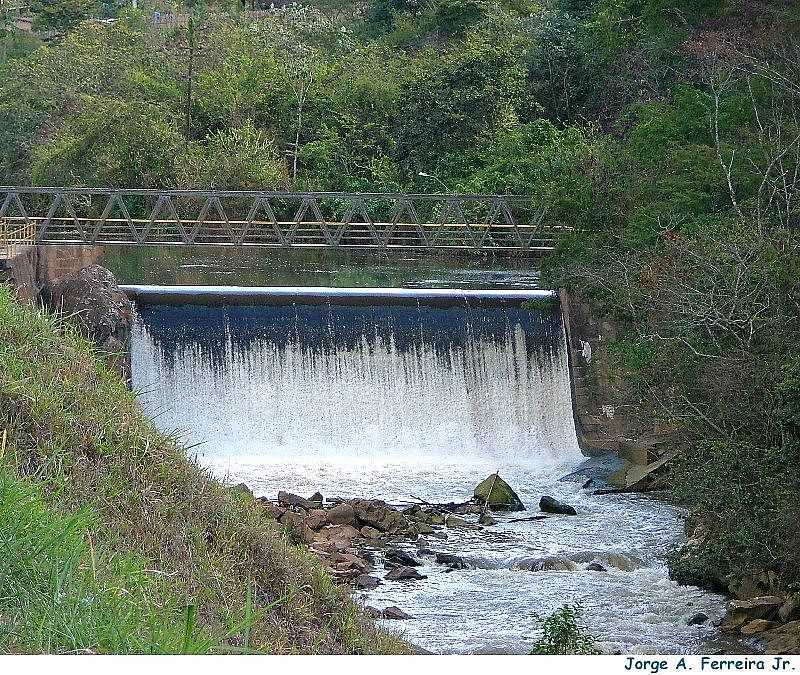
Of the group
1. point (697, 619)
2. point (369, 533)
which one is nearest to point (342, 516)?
point (369, 533)

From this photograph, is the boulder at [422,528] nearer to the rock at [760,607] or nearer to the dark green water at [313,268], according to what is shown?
the rock at [760,607]

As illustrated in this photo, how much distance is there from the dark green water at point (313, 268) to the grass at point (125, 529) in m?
13.6

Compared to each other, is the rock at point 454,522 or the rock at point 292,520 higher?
the rock at point 292,520

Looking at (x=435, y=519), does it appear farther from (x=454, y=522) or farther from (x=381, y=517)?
(x=381, y=517)

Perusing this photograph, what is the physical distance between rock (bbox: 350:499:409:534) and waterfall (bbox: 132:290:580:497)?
247 cm

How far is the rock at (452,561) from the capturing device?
13297 millimetres

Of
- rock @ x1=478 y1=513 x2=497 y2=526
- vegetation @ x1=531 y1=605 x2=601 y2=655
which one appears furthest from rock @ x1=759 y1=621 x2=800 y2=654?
rock @ x1=478 y1=513 x2=497 y2=526

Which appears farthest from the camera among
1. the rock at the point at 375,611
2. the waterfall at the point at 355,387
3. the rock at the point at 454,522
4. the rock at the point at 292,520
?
the waterfall at the point at 355,387

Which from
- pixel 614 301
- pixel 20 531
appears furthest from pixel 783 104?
pixel 20 531

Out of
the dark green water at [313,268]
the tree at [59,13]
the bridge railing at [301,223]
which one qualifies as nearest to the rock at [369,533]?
the dark green water at [313,268]

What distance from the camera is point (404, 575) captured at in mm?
12984

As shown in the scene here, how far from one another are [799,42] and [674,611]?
7.98 meters

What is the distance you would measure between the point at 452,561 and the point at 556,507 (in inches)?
92.8

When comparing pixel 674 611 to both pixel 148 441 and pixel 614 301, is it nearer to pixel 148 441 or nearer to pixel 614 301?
pixel 614 301
